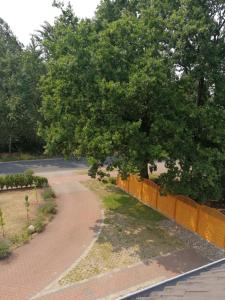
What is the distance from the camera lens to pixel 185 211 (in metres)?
21.5

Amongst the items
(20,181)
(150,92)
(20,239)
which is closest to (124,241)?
(20,239)

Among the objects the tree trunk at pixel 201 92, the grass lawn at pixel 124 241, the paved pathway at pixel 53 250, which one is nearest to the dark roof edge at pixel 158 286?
the paved pathway at pixel 53 250

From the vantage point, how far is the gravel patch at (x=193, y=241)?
1850cm

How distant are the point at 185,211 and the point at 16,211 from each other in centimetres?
1076

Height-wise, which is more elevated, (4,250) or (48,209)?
(48,209)

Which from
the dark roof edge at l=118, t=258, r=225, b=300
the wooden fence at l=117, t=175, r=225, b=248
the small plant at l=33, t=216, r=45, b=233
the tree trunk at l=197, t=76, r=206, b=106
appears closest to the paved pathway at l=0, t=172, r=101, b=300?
the small plant at l=33, t=216, r=45, b=233

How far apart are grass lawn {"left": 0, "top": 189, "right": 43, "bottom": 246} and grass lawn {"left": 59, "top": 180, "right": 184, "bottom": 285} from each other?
4337mm

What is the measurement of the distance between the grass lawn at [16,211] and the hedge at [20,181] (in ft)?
2.37

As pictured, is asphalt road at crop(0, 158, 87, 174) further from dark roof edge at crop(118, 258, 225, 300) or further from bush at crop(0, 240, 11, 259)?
dark roof edge at crop(118, 258, 225, 300)

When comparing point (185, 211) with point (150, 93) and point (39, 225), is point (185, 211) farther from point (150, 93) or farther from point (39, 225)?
point (39, 225)

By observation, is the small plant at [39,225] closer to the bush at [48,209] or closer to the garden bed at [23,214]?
the garden bed at [23,214]

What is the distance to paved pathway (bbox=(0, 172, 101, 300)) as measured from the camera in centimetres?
→ 1538

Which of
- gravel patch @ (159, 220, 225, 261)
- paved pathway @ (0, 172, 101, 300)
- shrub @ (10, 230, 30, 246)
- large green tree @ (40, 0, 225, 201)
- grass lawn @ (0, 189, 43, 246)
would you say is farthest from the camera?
grass lawn @ (0, 189, 43, 246)

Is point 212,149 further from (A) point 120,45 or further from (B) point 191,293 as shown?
(B) point 191,293
